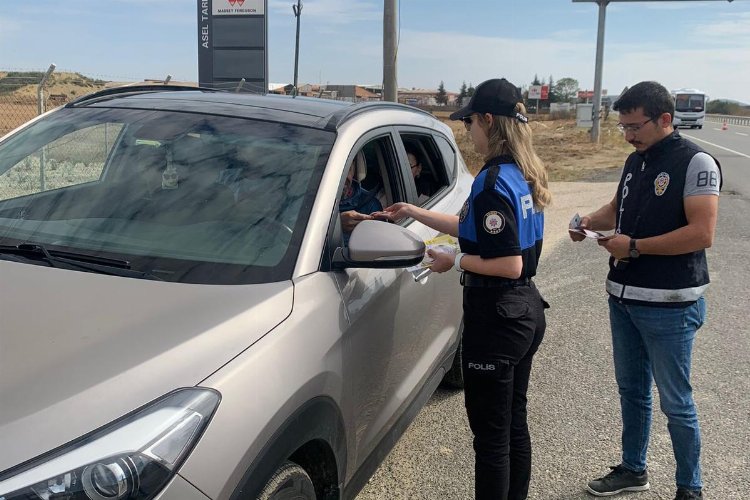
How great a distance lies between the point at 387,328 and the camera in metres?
2.63

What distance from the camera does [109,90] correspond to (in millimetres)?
3289

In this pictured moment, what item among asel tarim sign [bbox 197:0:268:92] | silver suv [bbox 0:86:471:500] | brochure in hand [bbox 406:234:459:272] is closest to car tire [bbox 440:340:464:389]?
silver suv [bbox 0:86:471:500]

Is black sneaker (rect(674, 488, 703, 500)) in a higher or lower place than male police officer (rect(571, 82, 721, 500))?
lower

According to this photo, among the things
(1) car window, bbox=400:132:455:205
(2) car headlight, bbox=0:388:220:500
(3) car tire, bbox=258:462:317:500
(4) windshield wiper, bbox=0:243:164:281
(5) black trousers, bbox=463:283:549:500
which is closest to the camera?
(2) car headlight, bbox=0:388:220:500

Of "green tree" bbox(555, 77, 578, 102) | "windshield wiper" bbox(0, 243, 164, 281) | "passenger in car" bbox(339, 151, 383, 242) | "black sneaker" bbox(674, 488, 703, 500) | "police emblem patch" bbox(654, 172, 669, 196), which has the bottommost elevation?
"black sneaker" bbox(674, 488, 703, 500)

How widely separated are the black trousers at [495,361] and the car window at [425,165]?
107cm

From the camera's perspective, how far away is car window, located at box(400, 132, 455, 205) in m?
3.60

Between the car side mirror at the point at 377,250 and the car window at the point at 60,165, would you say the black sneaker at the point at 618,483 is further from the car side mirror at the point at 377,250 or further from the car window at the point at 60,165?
the car window at the point at 60,165

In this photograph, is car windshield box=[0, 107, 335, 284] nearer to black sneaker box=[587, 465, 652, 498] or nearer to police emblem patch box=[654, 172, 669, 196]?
police emblem patch box=[654, 172, 669, 196]

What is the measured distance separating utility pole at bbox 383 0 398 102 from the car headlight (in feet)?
30.5

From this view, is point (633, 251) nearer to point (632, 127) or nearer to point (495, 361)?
point (632, 127)

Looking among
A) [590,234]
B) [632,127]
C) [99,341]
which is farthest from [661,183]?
[99,341]

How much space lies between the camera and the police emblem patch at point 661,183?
9.23 ft

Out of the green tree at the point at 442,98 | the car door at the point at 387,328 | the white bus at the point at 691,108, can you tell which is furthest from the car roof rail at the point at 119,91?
the green tree at the point at 442,98
